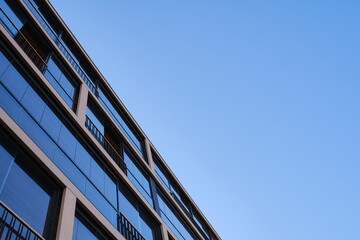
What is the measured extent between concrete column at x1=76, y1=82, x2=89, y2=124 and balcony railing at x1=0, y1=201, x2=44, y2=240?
6.23 metres

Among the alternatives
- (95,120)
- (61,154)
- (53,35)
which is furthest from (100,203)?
(53,35)

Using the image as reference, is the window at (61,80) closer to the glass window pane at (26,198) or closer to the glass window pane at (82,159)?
the glass window pane at (82,159)

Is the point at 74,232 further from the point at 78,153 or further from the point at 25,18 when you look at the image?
the point at 25,18

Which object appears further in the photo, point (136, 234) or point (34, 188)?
point (136, 234)

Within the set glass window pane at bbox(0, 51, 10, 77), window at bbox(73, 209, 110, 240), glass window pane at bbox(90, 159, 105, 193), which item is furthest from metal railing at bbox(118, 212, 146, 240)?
glass window pane at bbox(0, 51, 10, 77)

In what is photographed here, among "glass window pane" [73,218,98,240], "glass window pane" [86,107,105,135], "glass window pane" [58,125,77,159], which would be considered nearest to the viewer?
"glass window pane" [73,218,98,240]

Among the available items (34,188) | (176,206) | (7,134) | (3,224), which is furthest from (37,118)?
(176,206)

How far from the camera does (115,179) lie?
14016 millimetres

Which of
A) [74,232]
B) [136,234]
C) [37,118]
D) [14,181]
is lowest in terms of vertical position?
[74,232]

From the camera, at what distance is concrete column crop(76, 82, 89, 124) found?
Result: 13.9 meters

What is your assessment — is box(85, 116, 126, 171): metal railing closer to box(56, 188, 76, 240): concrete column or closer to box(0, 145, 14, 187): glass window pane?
box(56, 188, 76, 240): concrete column

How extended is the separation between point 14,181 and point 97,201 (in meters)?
→ 3.64

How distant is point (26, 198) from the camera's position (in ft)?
27.0

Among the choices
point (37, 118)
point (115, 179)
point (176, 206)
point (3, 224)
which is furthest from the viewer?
point (176, 206)
